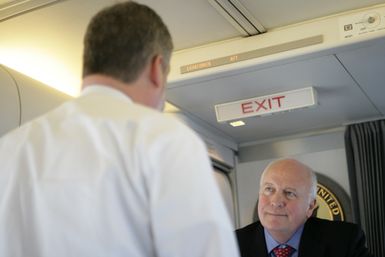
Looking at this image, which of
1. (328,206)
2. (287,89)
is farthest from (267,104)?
(328,206)

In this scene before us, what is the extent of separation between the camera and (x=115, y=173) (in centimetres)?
127

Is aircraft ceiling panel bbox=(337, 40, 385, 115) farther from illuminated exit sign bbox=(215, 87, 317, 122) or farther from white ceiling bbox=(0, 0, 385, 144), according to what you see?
illuminated exit sign bbox=(215, 87, 317, 122)

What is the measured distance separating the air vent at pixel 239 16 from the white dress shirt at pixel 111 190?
164 cm

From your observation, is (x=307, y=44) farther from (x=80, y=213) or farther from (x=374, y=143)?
(x=80, y=213)

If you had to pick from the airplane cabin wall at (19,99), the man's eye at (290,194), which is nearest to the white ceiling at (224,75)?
the airplane cabin wall at (19,99)

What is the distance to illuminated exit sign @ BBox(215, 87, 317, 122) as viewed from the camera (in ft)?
12.6

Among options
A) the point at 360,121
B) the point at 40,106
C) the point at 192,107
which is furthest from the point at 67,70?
the point at 360,121

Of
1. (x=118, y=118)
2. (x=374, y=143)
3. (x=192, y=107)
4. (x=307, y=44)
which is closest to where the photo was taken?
(x=118, y=118)

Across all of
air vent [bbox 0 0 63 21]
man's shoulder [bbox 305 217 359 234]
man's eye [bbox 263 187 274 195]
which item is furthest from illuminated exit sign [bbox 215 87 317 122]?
air vent [bbox 0 0 63 21]

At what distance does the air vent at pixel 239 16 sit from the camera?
2910 millimetres

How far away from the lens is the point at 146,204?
1256 millimetres

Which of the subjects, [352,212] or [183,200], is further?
[352,212]

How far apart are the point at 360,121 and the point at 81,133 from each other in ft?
12.5

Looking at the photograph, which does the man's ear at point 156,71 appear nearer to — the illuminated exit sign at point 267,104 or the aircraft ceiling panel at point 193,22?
the aircraft ceiling panel at point 193,22
